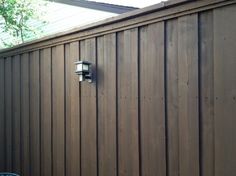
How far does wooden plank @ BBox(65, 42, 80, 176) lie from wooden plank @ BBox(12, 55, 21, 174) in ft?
3.85

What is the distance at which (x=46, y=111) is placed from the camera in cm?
428

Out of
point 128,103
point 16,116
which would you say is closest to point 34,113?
point 16,116

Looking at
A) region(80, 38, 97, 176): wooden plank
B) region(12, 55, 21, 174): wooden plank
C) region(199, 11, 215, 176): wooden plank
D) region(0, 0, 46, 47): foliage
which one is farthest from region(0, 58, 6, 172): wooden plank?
region(199, 11, 215, 176): wooden plank

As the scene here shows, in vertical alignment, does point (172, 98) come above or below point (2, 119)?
above

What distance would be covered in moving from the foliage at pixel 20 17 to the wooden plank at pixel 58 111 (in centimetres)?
300

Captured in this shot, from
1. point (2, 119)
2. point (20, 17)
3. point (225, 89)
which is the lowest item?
point (2, 119)

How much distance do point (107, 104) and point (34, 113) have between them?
1.42 m

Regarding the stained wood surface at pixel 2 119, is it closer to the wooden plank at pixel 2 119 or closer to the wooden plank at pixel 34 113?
the wooden plank at pixel 2 119

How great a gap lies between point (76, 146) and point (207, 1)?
6.31 ft

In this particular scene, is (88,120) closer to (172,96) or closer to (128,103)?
(128,103)

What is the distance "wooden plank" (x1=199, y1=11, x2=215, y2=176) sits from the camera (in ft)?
8.13

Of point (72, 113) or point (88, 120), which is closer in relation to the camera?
point (88, 120)

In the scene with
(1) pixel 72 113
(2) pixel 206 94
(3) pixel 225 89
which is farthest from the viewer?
(1) pixel 72 113

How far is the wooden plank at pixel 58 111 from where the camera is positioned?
3994mm
